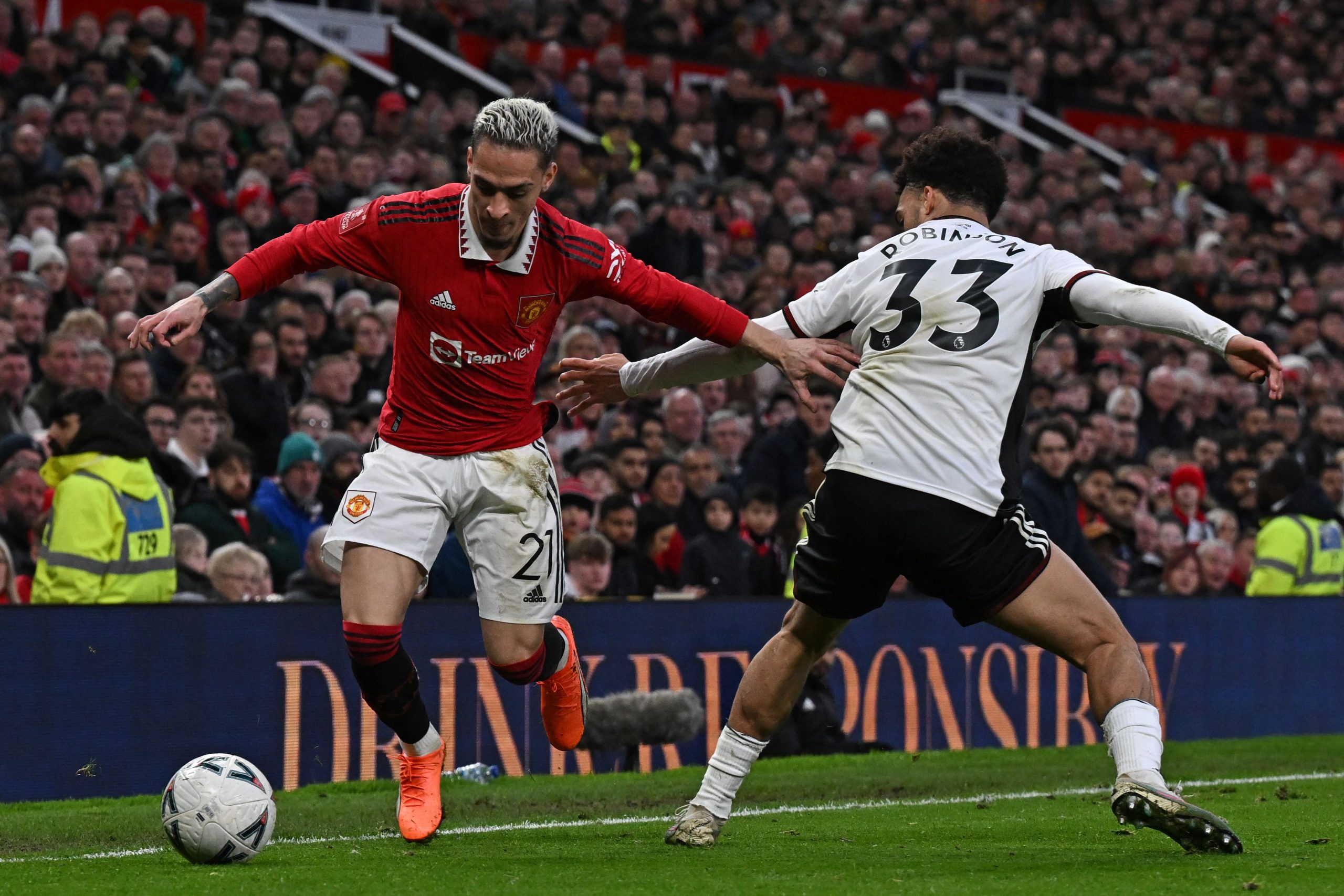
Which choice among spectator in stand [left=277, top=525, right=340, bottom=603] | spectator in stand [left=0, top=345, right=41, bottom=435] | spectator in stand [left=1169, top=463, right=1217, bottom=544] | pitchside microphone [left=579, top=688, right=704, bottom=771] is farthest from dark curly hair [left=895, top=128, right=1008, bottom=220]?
spectator in stand [left=1169, top=463, right=1217, bottom=544]

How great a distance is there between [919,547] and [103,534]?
5.02 metres

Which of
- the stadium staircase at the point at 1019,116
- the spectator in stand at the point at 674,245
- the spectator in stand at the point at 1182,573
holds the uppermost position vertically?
the stadium staircase at the point at 1019,116

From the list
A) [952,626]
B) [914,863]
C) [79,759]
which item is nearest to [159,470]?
[79,759]

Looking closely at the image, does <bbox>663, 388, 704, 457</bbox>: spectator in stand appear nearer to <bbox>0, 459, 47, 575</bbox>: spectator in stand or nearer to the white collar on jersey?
<bbox>0, 459, 47, 575</bbox>: spectator in stand

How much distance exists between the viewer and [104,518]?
30.7 ft

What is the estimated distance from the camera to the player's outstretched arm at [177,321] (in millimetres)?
6148

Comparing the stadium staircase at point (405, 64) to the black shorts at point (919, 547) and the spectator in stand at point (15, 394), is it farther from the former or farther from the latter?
the black shorts at point (919, 547)

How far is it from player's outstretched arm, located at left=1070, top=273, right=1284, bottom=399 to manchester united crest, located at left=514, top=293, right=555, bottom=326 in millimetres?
1896

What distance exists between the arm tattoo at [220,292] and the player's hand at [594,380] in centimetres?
120

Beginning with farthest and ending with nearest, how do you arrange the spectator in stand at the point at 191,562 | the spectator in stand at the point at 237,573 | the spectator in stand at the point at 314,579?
the spectator in stand at the point at 314,579 → the spectator in stand at the point at 191,562 → the spectator in stand at the point at 237,573

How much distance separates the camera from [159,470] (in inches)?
427

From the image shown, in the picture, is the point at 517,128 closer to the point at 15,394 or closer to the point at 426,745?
the point at 426,745

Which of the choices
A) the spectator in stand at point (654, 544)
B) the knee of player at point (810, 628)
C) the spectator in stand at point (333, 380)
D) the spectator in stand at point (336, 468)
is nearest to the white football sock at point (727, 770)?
the knee of player at point (810, 628)

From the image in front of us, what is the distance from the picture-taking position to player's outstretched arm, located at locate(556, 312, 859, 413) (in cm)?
638
